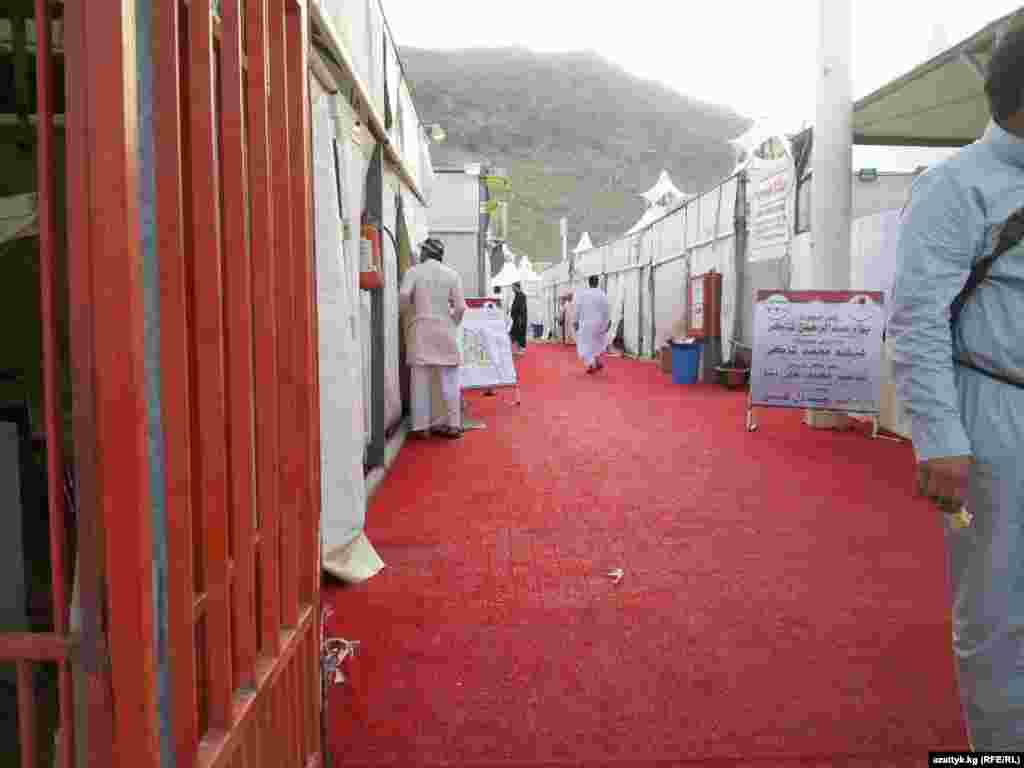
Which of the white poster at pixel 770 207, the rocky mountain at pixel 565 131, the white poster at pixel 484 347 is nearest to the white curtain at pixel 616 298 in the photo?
the white poster at pixel 770 207

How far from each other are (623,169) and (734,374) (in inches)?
3190

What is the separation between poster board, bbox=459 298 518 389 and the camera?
8.88m

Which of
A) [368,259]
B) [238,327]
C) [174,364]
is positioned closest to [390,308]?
[368,259]

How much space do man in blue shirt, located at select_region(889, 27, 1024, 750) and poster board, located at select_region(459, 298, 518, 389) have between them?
7081 mm

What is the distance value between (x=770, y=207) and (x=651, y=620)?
7.47 m

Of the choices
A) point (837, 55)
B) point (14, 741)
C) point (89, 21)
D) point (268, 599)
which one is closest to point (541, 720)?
point (268, 599)

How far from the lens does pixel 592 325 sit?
14625mm

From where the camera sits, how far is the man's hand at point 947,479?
176 cm

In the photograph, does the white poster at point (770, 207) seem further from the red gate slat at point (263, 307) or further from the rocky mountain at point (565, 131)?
the rocky mountain at point (565, 131)

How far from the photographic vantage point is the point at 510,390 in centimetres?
1215

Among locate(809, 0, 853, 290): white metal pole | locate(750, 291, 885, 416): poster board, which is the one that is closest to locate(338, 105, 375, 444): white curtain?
locate(750, 291, 885, 416): poster board

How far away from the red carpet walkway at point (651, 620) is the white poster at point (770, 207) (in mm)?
3697

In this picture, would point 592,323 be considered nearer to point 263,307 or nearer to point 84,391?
point 263,307

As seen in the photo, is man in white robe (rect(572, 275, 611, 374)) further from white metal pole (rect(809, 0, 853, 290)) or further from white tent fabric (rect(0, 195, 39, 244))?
white tent fabric (rect(0, 195, 39, 244))
